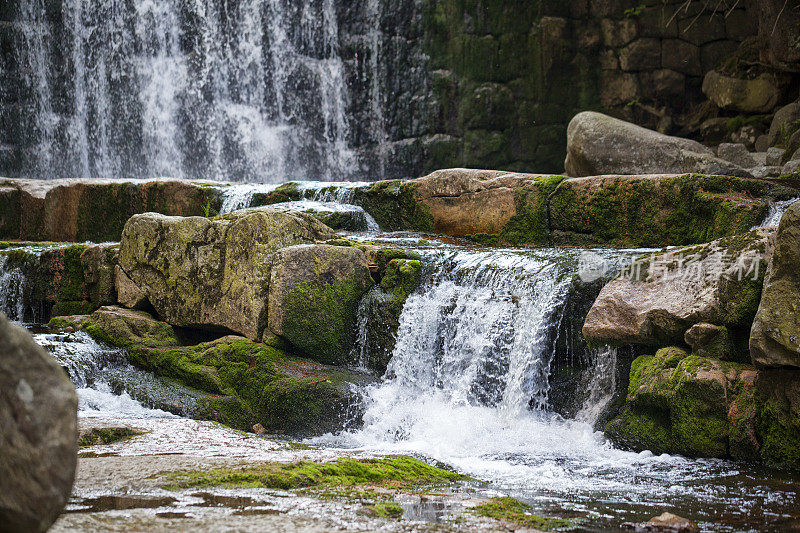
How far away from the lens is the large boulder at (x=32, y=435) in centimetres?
207

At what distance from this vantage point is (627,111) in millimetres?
16469

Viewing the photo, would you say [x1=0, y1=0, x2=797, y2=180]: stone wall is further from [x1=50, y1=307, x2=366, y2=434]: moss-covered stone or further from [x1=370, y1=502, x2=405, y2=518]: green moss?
[x1=370, y1=502, x2=405, y2=518]: green moss

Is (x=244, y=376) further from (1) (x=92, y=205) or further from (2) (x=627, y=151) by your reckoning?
(2) (x=627, y=151)

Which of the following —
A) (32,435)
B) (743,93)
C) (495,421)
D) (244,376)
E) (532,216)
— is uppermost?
(743,93)

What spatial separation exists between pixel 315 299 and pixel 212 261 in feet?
4.51

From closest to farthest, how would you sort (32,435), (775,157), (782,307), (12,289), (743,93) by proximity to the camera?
(32,435) → (782,307) → (12,289) → (775,157) → (743,93)

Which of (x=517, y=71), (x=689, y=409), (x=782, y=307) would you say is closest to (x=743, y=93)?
(x=517, y=71)

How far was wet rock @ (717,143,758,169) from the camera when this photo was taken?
1274cm

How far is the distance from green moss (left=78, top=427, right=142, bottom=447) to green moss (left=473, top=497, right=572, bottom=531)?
2650mm

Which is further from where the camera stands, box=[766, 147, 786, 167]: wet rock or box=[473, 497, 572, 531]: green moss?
box=[766, 147, 786, 167]: wet rock

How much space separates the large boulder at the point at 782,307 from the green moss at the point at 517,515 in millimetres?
2050

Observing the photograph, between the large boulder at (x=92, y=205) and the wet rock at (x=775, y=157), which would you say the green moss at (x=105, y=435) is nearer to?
the large boulder at (x=92, y=205)

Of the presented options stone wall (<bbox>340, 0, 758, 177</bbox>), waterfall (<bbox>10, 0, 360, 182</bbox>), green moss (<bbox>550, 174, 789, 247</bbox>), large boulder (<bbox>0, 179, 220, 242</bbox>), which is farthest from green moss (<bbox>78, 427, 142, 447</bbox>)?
stone wall (<bbox>340, 0, 758, 177</bbox>)

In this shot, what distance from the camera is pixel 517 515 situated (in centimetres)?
343
